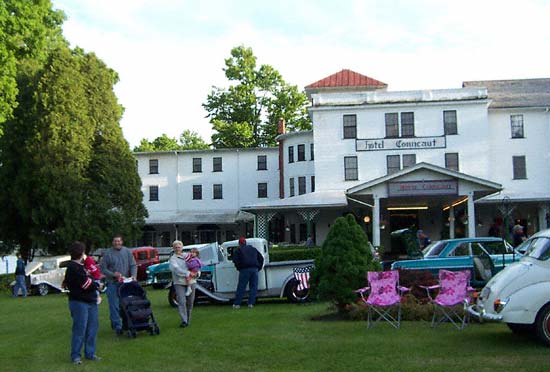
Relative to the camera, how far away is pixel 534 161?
134ft

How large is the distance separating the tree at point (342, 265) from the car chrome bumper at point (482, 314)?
9.30 feet

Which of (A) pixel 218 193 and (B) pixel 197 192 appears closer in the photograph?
(A) pixel 218 193

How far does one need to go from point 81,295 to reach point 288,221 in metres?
35.6

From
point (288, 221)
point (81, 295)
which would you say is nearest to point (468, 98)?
point (288, 221)

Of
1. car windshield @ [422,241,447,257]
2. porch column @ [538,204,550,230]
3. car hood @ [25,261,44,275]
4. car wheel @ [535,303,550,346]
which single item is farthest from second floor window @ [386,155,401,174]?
car wheel @ [535,303,550,346]

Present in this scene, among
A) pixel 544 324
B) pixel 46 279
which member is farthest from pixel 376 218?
pixel 544 324

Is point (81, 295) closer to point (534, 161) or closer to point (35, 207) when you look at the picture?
point (35, 207)

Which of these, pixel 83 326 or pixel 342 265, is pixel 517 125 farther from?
pixel 83 326

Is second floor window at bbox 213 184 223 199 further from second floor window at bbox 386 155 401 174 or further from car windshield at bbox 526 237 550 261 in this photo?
car windshield at bbox 526 237 550 261

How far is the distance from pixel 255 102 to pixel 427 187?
109 ft

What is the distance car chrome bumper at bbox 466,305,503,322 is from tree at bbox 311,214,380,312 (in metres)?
2.83

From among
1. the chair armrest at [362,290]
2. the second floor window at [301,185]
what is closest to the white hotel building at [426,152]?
the second floor window at [301,185]

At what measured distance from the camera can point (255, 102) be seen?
62.7 meters

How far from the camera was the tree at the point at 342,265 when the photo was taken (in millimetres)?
13516
